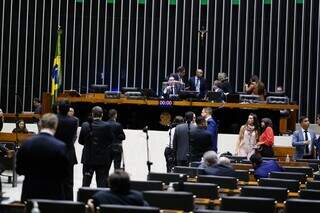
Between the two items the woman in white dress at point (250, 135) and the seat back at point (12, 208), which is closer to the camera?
the seat back at point (12, 208)

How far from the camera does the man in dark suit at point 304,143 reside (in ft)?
49.4

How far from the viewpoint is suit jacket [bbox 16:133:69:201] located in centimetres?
717

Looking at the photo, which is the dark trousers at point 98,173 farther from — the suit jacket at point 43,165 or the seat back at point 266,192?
the suit jacket at point 43,165

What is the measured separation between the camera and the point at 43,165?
7199mm

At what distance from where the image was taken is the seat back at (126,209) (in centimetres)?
580

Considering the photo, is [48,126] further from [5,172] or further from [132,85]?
[132,85]

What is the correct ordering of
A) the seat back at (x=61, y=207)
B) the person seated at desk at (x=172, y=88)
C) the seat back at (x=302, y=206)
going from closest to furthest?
1. the seat back at (x=61, y=207)
2. the seat back at (x=302, y=206)
3. the person seated at desk at (x=172, y=88)

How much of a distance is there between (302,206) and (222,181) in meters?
2.32

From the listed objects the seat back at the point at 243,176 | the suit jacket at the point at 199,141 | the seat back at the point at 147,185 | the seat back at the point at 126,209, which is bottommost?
the seat back at the point at 243,176

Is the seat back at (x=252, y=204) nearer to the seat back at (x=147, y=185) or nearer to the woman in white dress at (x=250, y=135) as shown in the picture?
the seat back at (x=147, y=185)

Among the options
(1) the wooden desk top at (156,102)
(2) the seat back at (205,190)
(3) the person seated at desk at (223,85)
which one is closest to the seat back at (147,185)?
(2) the seat back at (205,190)

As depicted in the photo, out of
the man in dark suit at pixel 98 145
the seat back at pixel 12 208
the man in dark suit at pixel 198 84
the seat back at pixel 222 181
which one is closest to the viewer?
the seat back at pixel 12 208

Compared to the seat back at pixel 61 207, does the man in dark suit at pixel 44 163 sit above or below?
above

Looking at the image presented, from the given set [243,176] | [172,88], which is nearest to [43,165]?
[243,176]
